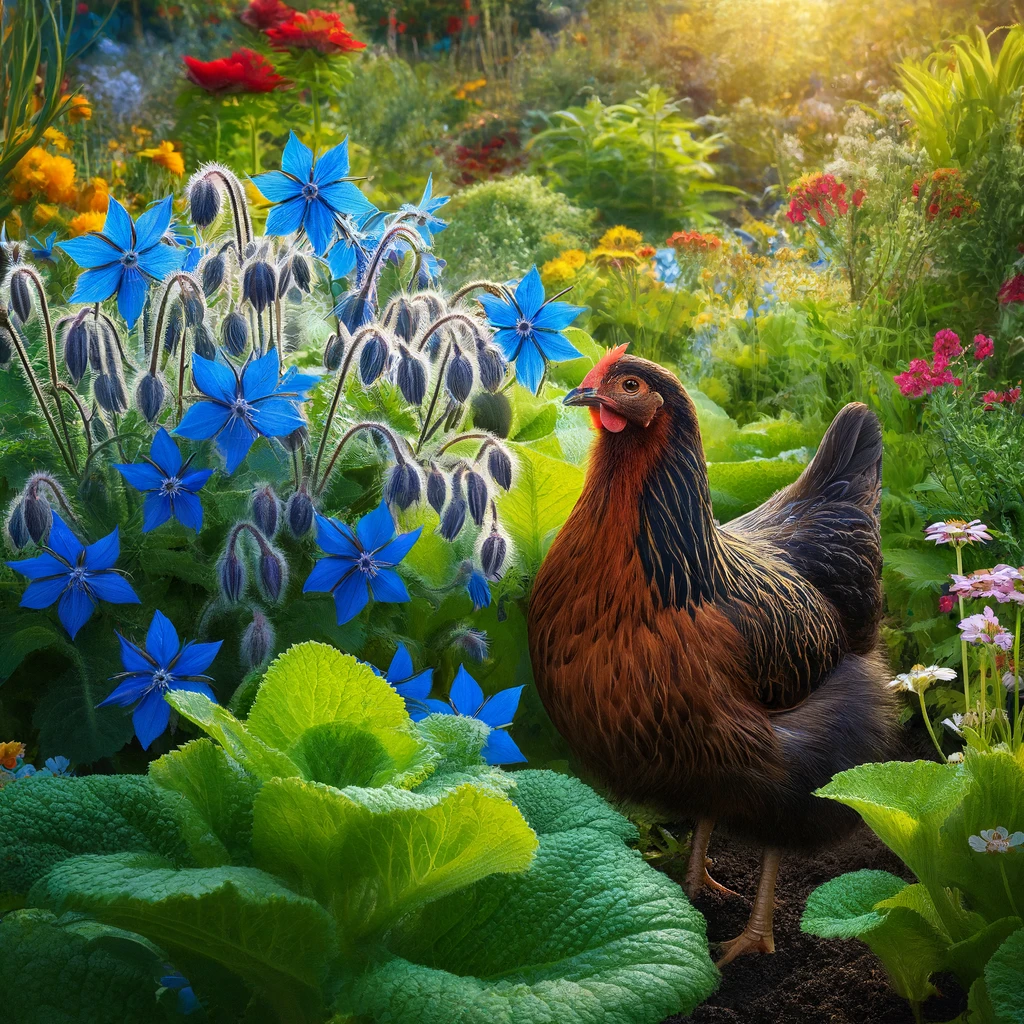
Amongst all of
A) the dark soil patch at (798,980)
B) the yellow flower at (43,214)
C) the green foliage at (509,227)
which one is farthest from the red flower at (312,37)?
the dark soil patch at (798,980)

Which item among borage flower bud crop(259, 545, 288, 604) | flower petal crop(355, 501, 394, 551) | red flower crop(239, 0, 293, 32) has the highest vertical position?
red flower crop(239, 0, 293, 32)

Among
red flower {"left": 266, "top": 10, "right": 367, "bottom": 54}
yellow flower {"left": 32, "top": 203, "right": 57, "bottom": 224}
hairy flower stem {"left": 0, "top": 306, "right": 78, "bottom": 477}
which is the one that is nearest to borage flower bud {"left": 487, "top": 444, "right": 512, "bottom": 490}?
hairy flower stem {"left": 0, "top": 306, "right": 78, "bottom": 477}

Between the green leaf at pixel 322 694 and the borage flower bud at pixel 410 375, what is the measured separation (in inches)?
23.0

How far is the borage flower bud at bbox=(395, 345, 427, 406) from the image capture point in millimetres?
1912

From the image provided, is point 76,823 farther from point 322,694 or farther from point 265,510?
point 265,510

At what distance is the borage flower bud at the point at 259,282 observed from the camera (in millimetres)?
1809

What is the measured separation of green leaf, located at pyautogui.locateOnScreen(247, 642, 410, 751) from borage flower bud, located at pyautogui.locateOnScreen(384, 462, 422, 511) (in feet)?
1.37

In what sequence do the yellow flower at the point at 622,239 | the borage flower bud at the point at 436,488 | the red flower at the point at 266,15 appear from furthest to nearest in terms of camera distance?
the red flower at the point at 266,15 < the yellow flower at the point at 622,239 < the borage flower bud at the point at 436,488

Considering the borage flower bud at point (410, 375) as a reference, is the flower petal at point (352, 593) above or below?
below

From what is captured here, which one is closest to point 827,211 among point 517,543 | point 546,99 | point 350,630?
point 517,543

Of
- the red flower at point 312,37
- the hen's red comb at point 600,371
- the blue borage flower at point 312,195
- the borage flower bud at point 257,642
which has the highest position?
the red flower at point 312,37

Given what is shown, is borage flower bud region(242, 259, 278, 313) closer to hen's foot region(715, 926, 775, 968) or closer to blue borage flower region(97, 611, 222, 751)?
blue borage flower region(97, 611, 222, 751)

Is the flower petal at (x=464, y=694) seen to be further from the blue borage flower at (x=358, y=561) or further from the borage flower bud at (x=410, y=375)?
the borage flower bud at (x=410, y=375)

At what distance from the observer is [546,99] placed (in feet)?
34.6
